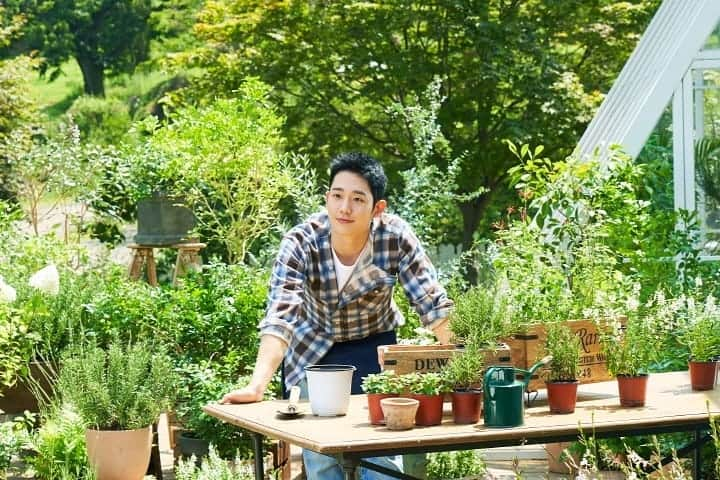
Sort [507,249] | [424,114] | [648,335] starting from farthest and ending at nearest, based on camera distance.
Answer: [424,114], [507,249], [648,335]

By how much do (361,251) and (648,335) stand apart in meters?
0.91

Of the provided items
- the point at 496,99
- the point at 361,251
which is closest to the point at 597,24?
the point at 496,99

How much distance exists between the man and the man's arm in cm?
19

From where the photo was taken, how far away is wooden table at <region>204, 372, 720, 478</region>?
110 inches

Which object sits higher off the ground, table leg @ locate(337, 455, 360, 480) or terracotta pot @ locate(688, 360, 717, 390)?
terracotta pot @ locate(688, 360, 717, 390)

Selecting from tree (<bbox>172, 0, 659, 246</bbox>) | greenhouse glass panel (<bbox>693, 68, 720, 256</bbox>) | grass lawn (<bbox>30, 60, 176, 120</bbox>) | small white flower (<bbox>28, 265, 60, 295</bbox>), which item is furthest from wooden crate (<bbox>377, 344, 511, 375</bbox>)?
grass lawn (<bbox>30, 60, 176, 120</bbox>)

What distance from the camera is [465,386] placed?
3.00 m

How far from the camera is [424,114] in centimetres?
691

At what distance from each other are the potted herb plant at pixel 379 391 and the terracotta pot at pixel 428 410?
5cm

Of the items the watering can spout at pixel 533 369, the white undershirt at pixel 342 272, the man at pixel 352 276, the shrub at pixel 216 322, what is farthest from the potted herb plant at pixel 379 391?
the shrub at pixel 216 322

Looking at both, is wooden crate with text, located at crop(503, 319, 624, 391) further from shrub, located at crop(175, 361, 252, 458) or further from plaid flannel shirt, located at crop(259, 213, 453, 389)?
shrub, located at crop(175, 361, 252, 458)

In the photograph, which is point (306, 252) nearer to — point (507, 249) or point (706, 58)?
point (507, 249)

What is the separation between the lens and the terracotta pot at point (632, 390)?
126 inches

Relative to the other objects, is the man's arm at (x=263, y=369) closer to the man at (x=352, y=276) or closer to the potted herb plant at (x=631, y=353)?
the man at (x=352, y=276)
